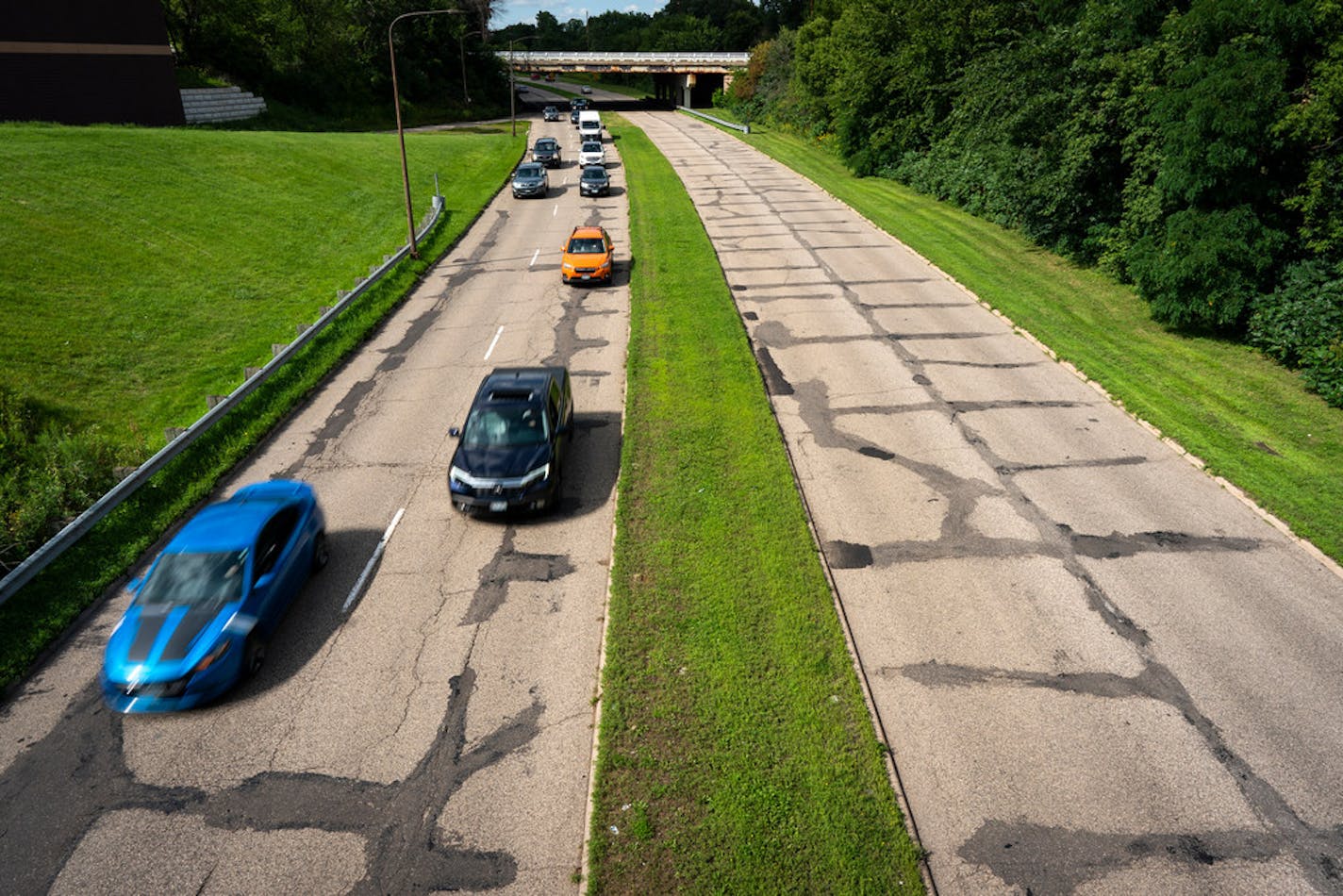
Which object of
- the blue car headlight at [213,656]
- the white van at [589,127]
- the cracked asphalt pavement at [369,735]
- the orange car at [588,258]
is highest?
the white van at [589,127]

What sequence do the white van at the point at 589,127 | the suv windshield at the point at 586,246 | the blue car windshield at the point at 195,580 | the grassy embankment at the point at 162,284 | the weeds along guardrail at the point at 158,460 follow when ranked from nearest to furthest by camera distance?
the blue car windshield at the point at 195,580 → the weeds along guardrail at the point at 158,460 → the grassy embankment at the point at 162,284 → the suv windshield at the point at 586,246 → the white van at the point at 589,127

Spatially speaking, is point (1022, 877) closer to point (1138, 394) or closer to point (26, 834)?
point (26, 834)

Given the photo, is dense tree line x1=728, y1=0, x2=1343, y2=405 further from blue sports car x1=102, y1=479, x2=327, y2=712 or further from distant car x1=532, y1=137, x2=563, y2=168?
distant car x1=532, y1=137, x2=563, y2=168

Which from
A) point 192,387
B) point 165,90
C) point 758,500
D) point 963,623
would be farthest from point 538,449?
A: point 165,90

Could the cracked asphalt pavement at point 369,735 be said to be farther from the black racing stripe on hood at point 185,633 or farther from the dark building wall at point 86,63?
the dark building wall at point 86,63

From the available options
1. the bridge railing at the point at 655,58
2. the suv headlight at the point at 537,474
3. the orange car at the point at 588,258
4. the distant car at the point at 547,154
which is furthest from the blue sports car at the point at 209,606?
the bridge railing at the point at 655,58

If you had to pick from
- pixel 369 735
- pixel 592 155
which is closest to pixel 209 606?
pixel 369 735

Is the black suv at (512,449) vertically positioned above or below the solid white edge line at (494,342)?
above
